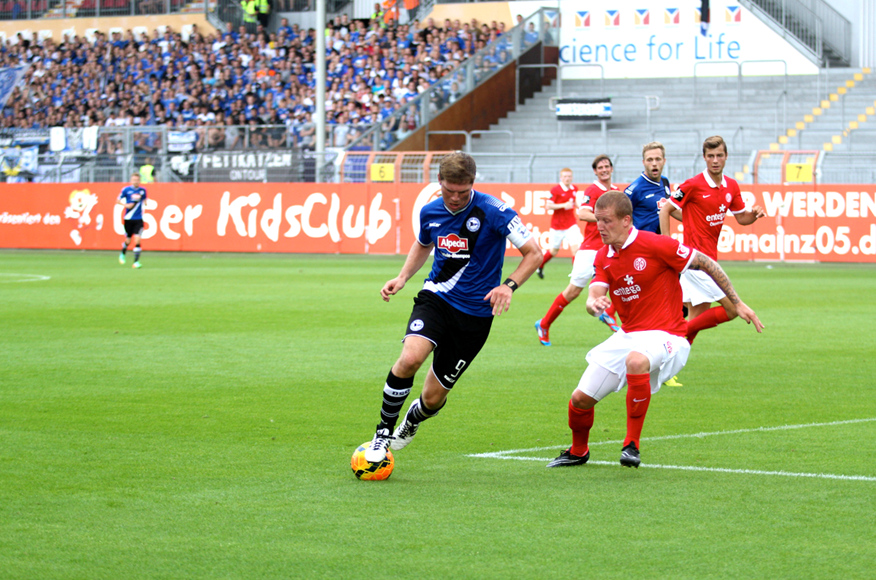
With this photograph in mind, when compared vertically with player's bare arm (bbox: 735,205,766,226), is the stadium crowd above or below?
above

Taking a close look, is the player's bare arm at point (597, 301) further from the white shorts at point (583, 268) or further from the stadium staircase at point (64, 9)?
the stadium staircase at point (64, 9)

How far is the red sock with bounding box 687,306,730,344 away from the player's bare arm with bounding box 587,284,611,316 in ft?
12.9

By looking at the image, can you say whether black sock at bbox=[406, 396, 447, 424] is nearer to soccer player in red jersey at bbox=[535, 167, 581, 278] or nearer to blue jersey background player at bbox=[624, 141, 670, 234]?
blue jersey background player at bbox=[624, 141, 670, 234]

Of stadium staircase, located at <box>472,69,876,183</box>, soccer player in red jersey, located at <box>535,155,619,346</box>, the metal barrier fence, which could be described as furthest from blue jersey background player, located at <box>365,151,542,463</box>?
the metal barrier fence

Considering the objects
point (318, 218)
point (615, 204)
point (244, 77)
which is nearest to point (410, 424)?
point (615, 204)

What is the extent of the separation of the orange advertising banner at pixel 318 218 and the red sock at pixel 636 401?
22416 mm

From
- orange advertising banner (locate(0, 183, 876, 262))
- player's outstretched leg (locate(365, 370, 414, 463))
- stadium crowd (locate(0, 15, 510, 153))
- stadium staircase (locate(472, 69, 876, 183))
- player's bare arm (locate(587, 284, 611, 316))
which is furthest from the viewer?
stadium crowd (locate(0, 15, 510, 153))

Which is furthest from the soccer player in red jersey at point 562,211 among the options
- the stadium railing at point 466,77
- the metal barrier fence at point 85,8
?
the metal barrier fence at point 85,8

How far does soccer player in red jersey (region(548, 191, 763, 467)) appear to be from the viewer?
22.6ft

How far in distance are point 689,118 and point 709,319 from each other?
1180 inches

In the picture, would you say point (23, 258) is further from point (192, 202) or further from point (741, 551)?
point (741, 551)

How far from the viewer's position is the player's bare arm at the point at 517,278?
6727 mm

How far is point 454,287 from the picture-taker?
7.14 m

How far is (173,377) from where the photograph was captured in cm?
1088
